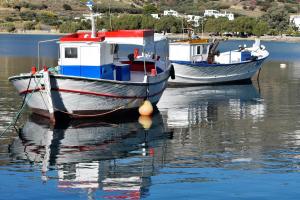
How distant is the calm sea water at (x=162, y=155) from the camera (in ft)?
49.9

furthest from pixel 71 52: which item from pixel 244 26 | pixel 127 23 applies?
pixel 244 26

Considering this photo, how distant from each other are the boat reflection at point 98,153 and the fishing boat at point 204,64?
13.9m

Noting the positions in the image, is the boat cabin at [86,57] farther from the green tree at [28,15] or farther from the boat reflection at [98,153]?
the green tree at [28,15]

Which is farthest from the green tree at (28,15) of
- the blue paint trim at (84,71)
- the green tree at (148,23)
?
the blue paint trim at (84,71)

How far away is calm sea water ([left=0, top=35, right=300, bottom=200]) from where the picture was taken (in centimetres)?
1520

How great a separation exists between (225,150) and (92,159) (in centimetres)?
388

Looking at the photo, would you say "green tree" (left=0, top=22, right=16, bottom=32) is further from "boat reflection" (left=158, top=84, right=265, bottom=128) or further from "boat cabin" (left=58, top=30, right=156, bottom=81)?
"boat cabin" (left=58, top=30, right=156, bottom=81)

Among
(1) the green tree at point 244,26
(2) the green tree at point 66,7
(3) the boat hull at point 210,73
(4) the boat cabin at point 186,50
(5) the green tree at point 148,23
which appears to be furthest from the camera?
(2) the green tree at point 66,7

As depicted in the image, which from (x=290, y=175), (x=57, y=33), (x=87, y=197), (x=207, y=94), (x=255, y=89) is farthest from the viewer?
(x=57, y=33)

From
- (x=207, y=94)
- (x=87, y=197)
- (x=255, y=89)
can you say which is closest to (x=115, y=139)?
(x=87, y=197)

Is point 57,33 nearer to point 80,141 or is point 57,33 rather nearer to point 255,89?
point 255,89

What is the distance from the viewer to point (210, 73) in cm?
4003

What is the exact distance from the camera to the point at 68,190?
15.0 meters

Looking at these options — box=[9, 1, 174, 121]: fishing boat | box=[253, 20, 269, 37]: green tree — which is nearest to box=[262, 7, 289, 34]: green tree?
box=[253, 20, 269, 37]: green tree
